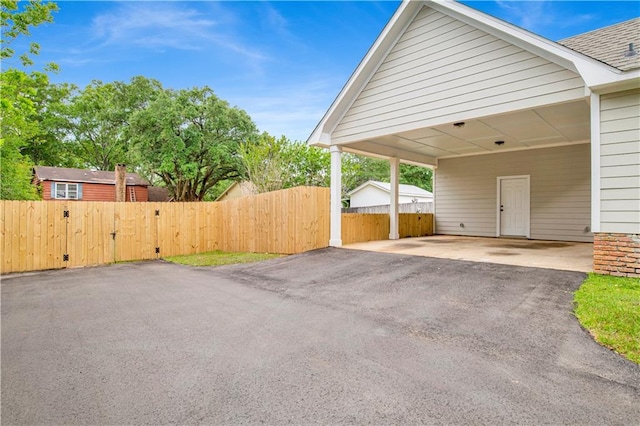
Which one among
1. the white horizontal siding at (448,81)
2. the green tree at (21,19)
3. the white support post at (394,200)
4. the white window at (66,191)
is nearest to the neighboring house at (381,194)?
the white support post at (394,200)

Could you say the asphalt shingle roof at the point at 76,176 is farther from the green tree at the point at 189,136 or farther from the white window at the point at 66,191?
the green tree at the point at 189,136

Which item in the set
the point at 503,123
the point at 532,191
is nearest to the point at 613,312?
the point at 503,123

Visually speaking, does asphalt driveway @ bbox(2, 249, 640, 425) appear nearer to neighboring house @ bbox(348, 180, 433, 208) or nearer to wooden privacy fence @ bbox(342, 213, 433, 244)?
wooden privacy fence @ bbox(342, 213, 433, 244)

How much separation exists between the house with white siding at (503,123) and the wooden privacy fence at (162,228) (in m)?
0.93

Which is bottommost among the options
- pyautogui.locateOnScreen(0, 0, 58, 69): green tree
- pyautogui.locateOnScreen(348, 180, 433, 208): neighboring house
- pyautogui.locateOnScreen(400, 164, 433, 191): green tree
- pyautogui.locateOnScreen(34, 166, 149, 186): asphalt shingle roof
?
pyautogui.locateOnScreen(348, 180, 433, 208): neighboring house

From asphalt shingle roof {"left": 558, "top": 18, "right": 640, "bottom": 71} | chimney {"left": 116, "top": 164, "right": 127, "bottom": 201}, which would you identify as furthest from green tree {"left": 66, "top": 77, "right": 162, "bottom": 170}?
asphalt shingle roof {"left": 558, "top": 18, "right": 640, "bottom": 71}

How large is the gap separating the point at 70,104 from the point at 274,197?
27.6m

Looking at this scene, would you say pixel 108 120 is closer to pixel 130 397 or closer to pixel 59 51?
pixel 59 51

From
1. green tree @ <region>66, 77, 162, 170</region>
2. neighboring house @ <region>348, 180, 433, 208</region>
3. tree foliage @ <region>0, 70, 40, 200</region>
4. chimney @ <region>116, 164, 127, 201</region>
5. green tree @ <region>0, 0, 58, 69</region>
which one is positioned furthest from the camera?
green tree @ <region>66, 77, 162, 170</region>

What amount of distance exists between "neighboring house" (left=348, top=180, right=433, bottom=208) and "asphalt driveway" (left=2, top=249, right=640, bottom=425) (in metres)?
17.8

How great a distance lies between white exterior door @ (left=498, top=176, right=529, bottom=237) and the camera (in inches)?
430

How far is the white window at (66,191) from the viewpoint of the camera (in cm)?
2245

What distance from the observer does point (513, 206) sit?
36.8 feet

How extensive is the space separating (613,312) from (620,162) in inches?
106
